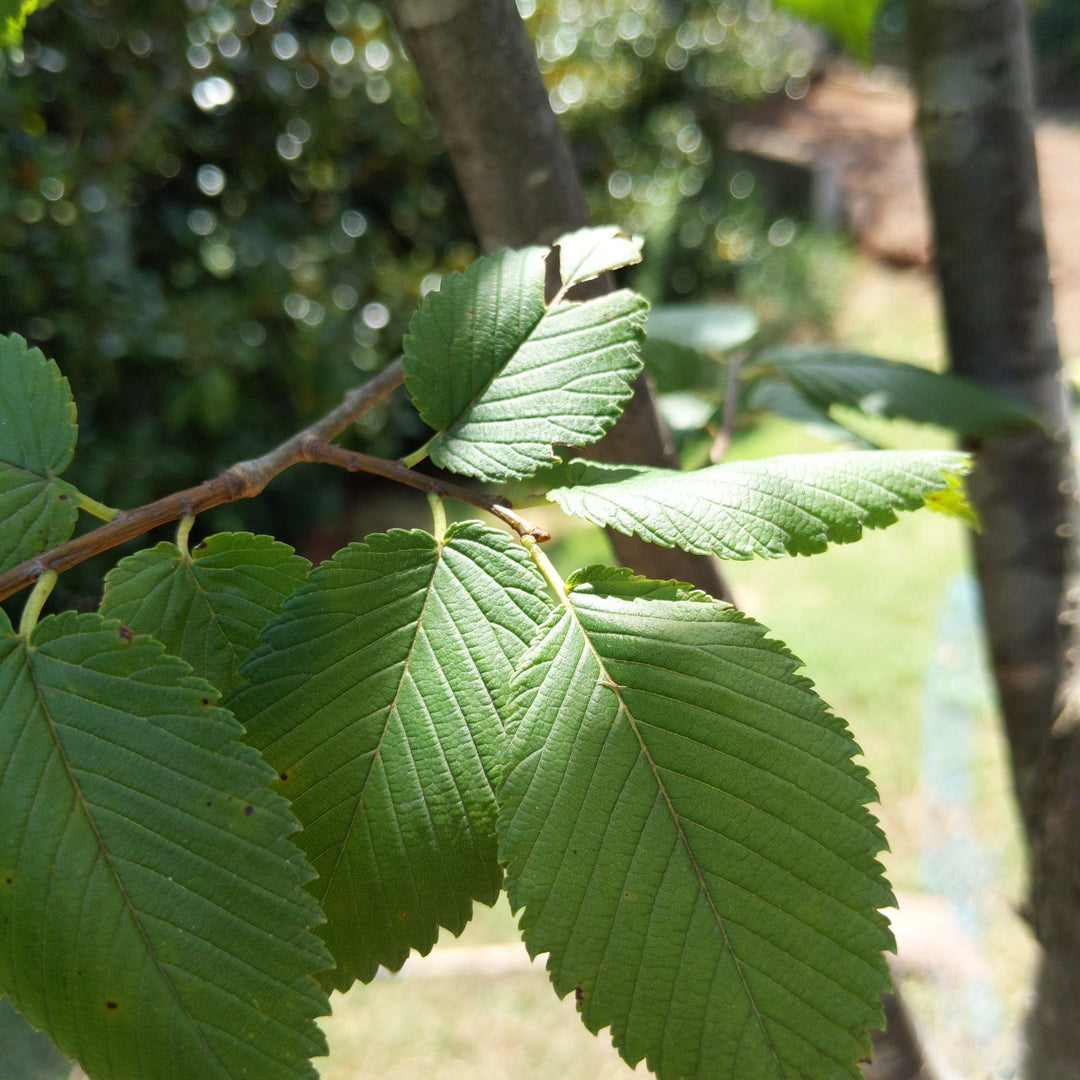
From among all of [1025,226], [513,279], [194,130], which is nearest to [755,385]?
[1025,226]

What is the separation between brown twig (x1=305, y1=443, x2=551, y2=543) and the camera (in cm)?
50

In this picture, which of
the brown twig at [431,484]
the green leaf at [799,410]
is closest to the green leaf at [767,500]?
the brown twig at [431,484]

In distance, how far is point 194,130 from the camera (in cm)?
290

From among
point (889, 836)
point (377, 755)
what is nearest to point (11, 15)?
point (377, 755)

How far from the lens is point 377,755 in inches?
17.4

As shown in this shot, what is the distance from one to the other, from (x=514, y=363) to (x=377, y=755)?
0.25 meters

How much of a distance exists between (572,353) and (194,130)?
9.41 feet

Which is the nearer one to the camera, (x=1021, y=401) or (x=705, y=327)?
(x=1021, y=401)

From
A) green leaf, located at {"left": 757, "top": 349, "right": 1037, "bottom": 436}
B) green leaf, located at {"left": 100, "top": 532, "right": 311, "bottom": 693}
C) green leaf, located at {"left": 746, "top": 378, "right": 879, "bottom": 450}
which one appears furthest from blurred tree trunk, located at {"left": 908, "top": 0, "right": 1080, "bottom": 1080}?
green leaf, located at {"left": 100, "top": 532, "right": 311, "bottom": 693}

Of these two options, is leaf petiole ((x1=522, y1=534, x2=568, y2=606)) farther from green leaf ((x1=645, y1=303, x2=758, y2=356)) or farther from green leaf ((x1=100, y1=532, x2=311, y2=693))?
green leaf ((x1=645, y1=303, x2=758, y2=356))

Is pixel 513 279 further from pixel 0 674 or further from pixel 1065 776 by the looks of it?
pixel 1065 776

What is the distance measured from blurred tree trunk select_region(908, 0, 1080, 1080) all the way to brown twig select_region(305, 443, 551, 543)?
787 mm

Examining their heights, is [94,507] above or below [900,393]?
below

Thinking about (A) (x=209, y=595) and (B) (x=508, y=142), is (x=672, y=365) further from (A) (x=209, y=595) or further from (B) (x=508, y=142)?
(A) (x=209, y=595)
